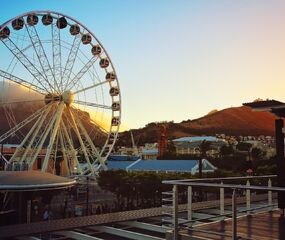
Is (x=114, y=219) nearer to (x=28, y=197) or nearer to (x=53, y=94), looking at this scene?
(x=28, y=197)

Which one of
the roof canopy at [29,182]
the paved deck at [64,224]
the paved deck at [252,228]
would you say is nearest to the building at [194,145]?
the roof canopy at [29,182]

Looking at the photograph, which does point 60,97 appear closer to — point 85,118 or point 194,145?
point 85,118

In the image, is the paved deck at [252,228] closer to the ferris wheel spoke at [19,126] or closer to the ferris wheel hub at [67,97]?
the ferris wheel spoke at [19,126]

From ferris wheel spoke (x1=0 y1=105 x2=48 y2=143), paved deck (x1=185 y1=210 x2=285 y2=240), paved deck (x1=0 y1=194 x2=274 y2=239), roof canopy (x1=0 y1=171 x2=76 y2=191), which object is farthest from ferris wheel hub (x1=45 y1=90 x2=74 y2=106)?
paved deck (x1=185 y1=210 x2=285 y2=240)

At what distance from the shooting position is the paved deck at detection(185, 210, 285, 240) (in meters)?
5.83

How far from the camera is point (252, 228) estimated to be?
6.56 meters

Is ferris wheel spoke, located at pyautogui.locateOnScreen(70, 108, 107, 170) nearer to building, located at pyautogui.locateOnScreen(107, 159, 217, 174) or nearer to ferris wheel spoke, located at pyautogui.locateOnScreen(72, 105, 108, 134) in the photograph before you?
ferris wheel spoke, located at pyautogui.locateOnScreen(72, 105, 108, 134)

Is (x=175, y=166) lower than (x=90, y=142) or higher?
lower

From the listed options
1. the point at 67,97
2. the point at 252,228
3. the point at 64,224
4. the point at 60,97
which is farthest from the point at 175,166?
the point at 252,228

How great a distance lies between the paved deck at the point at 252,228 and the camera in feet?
19.1

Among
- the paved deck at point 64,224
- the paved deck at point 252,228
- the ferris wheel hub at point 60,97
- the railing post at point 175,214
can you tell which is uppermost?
the ferris wheel hub at point 60,97

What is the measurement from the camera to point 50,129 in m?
36.9

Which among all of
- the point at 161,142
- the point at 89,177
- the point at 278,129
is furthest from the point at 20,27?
the point at 161,142

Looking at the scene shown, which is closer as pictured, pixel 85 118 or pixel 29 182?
pixel 29 182
